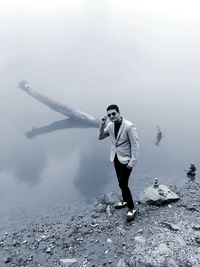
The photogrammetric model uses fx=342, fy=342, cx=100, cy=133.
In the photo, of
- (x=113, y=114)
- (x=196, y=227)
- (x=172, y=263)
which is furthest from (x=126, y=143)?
(x=172, y=263)

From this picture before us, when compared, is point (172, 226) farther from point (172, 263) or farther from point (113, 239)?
point (113, 239)

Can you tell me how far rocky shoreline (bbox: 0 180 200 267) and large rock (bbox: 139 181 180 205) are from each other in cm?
13

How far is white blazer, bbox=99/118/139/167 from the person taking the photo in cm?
746

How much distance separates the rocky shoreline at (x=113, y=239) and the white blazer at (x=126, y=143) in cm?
164

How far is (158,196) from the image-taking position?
29.0ft

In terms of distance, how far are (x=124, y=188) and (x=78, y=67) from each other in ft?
93.1

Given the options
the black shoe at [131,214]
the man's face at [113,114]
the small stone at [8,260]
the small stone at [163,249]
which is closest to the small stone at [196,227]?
the small stone at [163,249]

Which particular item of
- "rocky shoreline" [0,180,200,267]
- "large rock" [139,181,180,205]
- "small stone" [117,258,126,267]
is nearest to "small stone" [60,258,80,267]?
"rocky shoreline" [0,180,200,267]

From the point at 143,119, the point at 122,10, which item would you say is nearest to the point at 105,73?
the point at 143,119

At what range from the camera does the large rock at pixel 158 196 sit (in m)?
8.78

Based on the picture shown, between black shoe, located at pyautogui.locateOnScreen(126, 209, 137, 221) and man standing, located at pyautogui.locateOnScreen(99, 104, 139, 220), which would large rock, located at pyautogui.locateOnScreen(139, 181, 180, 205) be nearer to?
black shoe, located at pyautogui.locateOnScreen(126, 209, 137, 221)

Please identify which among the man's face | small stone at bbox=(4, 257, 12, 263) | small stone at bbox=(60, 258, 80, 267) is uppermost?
the man's face

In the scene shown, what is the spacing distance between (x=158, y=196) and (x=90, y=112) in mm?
10238

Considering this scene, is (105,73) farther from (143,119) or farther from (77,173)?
(77,173)
